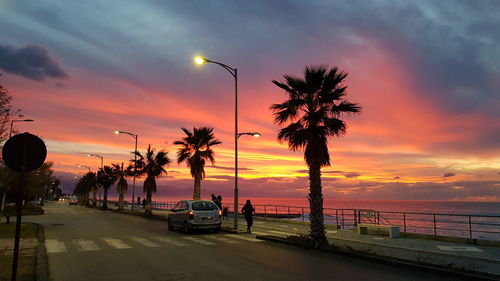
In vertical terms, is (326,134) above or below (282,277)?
above

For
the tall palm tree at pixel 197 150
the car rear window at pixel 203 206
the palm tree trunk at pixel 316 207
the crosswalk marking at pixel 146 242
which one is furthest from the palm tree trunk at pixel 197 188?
the palm tree trunk at pixel 316 207

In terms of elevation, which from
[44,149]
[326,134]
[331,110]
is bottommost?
[44,149]

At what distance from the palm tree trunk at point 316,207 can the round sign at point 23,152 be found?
412 inches

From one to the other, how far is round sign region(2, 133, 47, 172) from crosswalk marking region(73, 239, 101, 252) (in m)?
7.58

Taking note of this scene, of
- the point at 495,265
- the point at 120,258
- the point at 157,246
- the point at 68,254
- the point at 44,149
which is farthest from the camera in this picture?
the point at 157,246

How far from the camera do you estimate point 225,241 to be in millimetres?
15922

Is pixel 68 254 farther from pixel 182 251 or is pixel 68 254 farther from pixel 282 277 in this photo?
pixel 282 277

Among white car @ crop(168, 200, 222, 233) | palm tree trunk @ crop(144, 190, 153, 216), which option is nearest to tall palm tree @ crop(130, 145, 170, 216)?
palm tree trunk @ crop(144, 190, 153, 216)

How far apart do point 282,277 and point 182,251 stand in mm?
5306

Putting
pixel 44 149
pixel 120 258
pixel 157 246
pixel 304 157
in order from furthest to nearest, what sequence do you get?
pixel 304 157 → pixel 157 246 → pixel 120 258 → pixel 44 149

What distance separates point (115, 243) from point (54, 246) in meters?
2.26

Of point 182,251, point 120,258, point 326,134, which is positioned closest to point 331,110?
point 326,134

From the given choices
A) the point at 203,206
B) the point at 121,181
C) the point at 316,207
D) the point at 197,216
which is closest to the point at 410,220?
the point at 203,206

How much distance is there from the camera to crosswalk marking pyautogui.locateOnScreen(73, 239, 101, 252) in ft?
43.7
